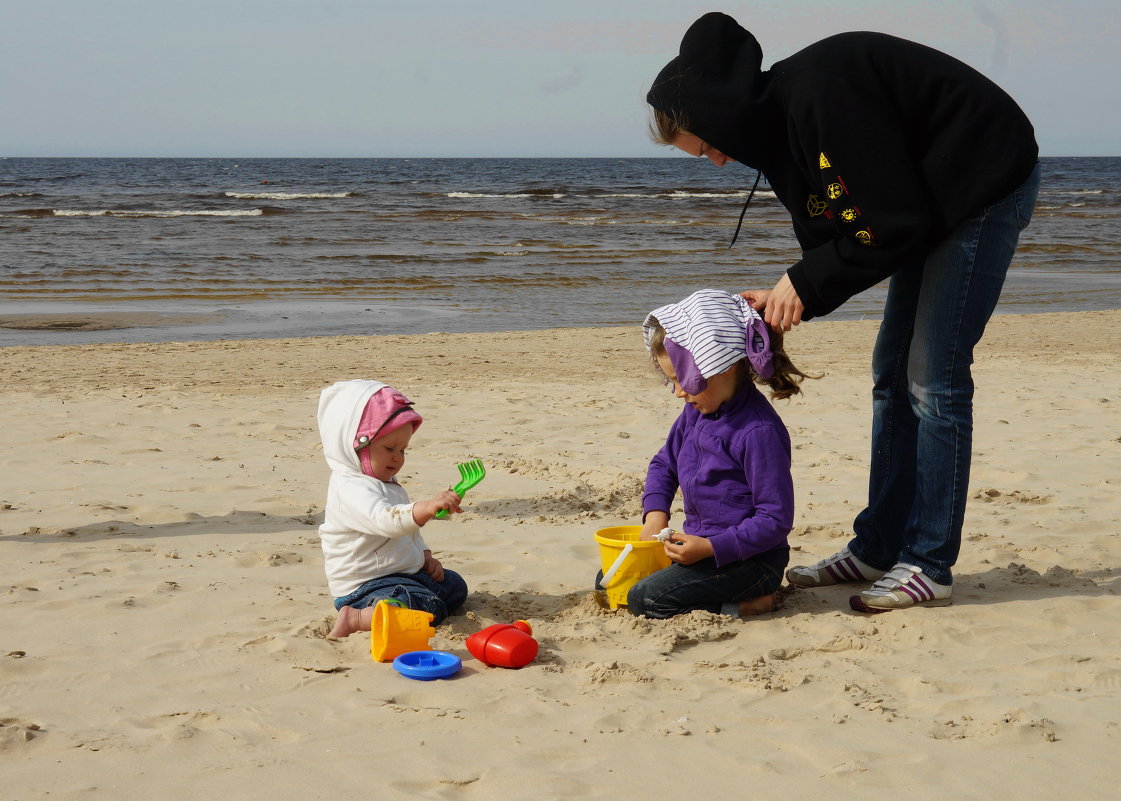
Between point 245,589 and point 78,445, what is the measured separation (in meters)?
2.87

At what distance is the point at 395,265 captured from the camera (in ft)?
58.5

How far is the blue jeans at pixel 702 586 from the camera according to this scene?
11.2ft

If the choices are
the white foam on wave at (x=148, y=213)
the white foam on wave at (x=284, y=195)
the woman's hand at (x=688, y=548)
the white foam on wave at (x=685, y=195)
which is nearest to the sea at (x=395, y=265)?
the white foam on wave at (x=148, y=213)

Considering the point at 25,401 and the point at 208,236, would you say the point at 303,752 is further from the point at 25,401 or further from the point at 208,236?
the point at 208,236

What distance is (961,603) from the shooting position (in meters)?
3.58

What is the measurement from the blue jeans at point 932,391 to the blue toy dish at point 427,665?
5.22ft

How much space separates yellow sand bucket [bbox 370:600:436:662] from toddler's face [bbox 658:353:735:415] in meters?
1.06

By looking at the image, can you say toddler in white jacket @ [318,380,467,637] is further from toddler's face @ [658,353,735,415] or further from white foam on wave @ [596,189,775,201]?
white foam on wave @ [596,189,775,201]

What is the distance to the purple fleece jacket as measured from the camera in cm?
330

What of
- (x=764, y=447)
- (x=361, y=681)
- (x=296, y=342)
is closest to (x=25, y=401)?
(x=296, y=342)

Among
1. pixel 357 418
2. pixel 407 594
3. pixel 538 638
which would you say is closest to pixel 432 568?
pixel 407 594

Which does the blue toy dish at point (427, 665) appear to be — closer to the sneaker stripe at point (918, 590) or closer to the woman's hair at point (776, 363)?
the woman's hair at point (776, 363)

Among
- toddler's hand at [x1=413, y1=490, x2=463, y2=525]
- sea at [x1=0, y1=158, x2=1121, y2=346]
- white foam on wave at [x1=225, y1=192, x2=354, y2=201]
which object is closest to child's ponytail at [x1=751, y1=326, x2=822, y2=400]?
toddler's hand at [x1=413, y1=490, x2=463, y2=525]

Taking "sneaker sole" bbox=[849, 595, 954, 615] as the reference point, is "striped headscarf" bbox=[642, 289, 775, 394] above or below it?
above
